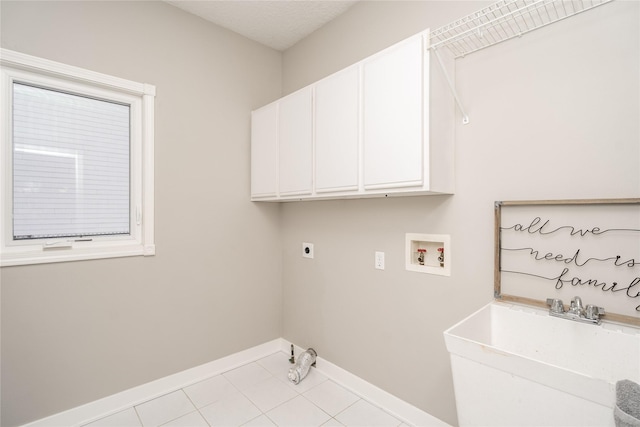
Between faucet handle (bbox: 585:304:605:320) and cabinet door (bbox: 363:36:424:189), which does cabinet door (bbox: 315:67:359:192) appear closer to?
cabinet door (bbox: 363:36:424:189)

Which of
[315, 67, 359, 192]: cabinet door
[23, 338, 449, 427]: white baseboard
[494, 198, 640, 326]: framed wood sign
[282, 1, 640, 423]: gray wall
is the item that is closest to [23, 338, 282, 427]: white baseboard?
[23, 338, 449, 427]: white baseboard

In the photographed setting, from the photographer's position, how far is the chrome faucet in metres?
1.21

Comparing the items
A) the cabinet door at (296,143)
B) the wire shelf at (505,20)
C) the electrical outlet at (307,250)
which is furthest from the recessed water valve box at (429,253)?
the wire shelf at (505,20)

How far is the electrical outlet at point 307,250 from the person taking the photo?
255 cm

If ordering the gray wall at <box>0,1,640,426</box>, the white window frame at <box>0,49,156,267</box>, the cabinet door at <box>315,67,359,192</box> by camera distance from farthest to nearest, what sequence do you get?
the cabinet door at <box>315,67,359,192</box>, the white window frame at <box>0,49,156,267</box>, the gray wall at <box>0,1,640,426</box>

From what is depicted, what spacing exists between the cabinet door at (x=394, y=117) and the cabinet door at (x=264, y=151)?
0.87m

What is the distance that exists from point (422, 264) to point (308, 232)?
1029mm

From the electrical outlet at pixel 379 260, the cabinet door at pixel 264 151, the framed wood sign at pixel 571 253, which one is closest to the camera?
the framed wood sign at pixel 571 253

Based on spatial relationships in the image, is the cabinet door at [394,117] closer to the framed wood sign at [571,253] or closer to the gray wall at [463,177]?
the gray wall at [463,177]

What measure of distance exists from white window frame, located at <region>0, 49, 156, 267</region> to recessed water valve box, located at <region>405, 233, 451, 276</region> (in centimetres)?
173

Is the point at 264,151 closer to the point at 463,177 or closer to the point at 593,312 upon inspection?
the point at 463,177

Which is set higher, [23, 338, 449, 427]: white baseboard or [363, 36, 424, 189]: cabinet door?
[363, 36, 424, 189]: cabinet door

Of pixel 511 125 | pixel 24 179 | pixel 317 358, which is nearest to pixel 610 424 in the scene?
pixel 511 125

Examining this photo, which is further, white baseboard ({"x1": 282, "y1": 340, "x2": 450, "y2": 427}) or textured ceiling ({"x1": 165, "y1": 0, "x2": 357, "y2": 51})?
textured ceiling ({"x1": 165, "y1": 0, "x2": 357, "y2": 51})
